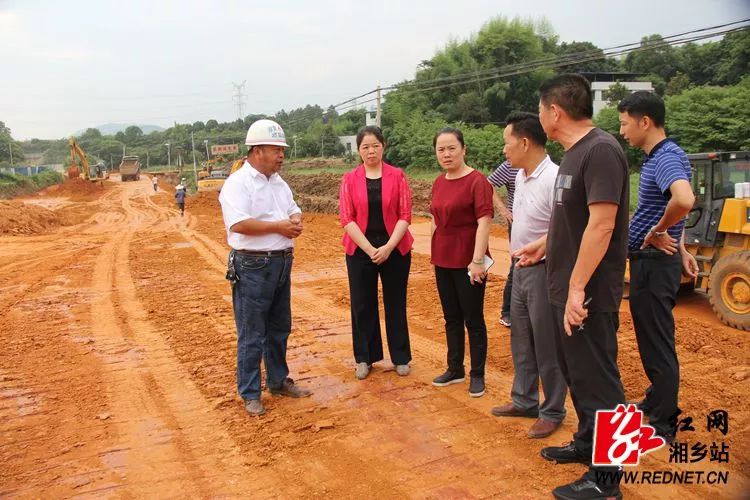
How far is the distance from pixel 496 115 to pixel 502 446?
139 ft

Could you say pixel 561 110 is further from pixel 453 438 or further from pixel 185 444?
pixel 185 444

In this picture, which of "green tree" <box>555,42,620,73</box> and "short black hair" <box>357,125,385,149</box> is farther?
"green tree" <box>555,42,620,73</box>

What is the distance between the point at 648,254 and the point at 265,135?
8.59 feet

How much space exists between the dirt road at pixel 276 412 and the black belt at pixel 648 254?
1120 millimetres

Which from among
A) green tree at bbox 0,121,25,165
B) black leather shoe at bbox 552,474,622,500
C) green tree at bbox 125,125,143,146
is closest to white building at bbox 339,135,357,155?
green tree at bbox 0,121,25,165

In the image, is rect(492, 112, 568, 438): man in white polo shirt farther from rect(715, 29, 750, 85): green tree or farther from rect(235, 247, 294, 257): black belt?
rect(715, 29, 750, 85): green tree

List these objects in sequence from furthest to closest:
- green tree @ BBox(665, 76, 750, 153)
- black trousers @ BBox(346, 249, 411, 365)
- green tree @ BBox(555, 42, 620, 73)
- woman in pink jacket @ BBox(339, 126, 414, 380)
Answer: green tree @ BBox(555, 42, 620, 73)
green tree @ BBox(665, 76, 750, 153)
black trousers @ BBox(346, 249, 411, 365)
woman in pink jacket @ BBox(339, 126, 414, 380)

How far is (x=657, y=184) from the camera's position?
332cm

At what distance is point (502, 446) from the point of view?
10.9 feet

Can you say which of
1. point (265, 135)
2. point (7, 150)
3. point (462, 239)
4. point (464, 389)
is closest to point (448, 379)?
point (464, 389)

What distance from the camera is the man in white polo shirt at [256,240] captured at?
388cm

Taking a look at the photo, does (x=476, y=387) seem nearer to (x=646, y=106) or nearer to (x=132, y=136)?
(x=646, y=106)

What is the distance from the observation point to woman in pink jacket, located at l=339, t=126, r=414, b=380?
4328 millimetres

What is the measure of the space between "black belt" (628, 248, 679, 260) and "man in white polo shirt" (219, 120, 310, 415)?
2245mm
